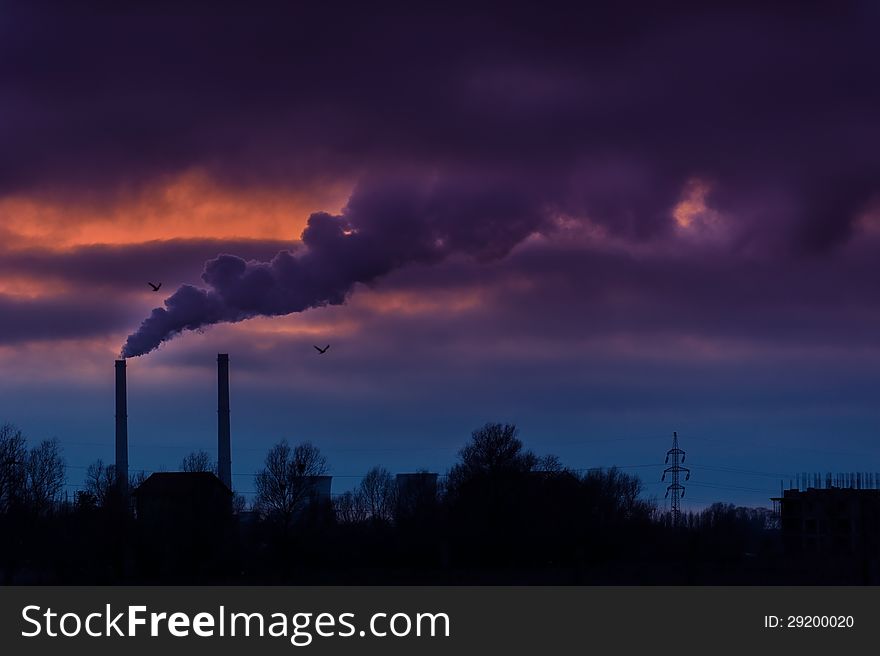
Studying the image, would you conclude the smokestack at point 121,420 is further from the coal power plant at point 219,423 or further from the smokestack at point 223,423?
the smokestack at point 223,423

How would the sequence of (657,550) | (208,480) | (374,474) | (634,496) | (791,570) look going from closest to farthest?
1. (791,570)
2. (657,550)
3. (208,480)
4. (634,496)
5. (374,474)

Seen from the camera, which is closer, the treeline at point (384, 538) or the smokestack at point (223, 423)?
the treeline at point (384, 538)

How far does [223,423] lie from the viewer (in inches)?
3799

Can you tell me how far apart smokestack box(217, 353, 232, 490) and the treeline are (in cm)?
772

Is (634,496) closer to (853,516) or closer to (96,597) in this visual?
(853,516)

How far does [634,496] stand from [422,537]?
1478 inches

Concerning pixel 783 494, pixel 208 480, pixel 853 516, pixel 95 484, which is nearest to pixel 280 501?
pixel 208 480

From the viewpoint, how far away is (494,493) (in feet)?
262

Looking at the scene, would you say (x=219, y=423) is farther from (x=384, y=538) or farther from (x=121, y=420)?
(x=384, y=538)

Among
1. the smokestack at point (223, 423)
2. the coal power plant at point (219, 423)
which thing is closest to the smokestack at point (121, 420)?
the coal power plant at point (219, 423)

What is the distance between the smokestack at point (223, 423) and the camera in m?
96.4

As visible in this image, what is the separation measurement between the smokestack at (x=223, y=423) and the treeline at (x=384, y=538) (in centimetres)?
772

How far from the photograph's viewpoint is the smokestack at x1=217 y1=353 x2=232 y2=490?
96.4 meters

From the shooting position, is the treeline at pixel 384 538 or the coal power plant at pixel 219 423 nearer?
the treeline at pixel 384 538
